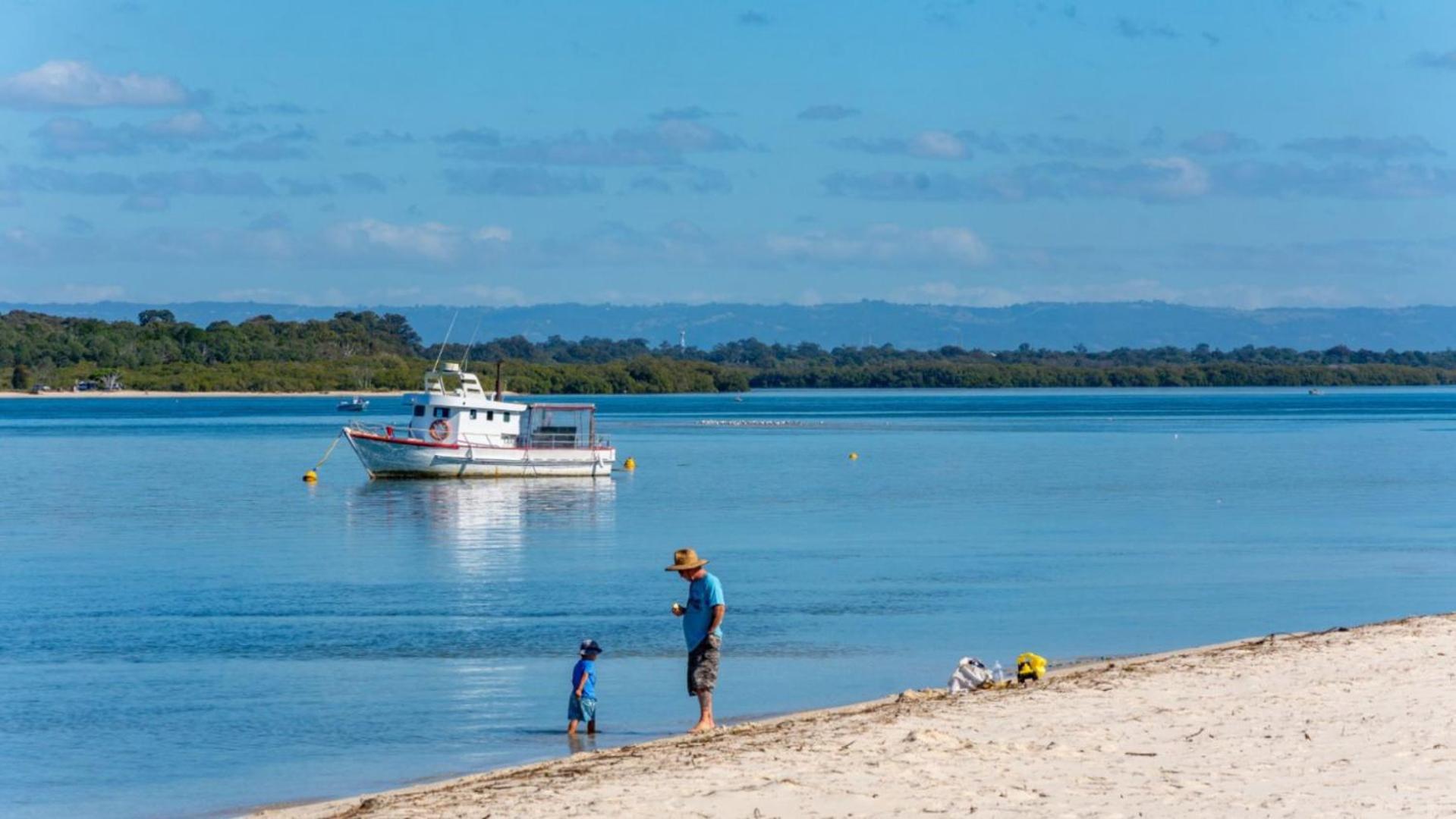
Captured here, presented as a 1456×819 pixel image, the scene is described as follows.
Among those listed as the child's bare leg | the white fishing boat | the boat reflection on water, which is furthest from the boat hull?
the child's bare leg

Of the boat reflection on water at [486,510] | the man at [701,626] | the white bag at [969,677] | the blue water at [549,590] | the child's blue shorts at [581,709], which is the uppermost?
the man at [701,626]

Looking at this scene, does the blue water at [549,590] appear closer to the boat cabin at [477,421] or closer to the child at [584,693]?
the child at [584,693]

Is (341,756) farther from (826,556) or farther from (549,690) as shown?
(826,556)

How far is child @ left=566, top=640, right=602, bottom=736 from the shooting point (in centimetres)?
1655

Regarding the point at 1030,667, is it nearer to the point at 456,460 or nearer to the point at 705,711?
the point at 705,711

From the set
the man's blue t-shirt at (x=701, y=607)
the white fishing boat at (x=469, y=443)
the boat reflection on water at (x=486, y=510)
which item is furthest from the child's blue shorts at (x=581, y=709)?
the white fishing boat at (x=469, y=443)

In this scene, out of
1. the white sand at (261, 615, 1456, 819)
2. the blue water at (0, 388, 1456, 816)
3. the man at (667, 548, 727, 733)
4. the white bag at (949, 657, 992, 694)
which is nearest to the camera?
the white sand at (261, 615, 1456, 819)

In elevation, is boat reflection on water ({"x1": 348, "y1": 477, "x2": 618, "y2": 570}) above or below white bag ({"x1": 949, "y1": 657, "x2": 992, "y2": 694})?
below

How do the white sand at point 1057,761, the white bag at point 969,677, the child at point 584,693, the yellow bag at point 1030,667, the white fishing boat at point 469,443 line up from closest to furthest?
the white sand at point 1057,761, the child at point 584,693, the white bag at point 969,677, the yellow bag at point 1030,667, the white fishing boat at point 469,443

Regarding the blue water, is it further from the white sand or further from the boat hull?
the white sand

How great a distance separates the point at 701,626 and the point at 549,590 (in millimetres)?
12708

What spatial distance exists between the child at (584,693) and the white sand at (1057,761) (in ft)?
4.74

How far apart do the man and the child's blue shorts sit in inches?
45.5

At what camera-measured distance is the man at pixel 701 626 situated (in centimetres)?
1554
